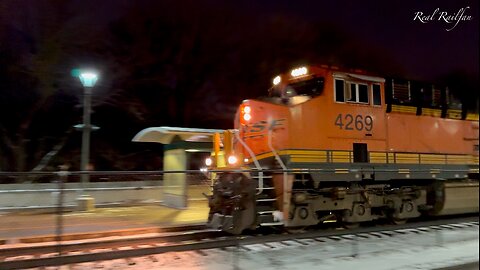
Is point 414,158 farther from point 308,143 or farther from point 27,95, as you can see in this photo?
point 27,95

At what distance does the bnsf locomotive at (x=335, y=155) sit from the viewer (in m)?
9.78

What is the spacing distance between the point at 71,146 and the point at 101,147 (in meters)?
1.09

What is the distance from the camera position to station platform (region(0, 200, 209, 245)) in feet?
23.8

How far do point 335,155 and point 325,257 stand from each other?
3.62m

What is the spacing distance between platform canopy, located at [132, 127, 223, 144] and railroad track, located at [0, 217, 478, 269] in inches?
159

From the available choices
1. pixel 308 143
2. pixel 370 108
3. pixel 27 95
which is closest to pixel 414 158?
pixel 370 108

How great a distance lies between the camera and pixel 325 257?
7289 millimetres

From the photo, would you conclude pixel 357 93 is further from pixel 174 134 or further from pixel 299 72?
pixel 174 134

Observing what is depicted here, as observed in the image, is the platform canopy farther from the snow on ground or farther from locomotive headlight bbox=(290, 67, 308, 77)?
the snow on ground

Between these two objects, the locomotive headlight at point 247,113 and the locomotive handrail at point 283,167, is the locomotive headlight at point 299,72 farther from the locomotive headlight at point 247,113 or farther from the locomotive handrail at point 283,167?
the locomotive handrail at point 283,167

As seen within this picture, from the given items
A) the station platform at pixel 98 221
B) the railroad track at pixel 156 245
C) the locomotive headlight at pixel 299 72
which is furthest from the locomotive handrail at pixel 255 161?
the locomotive headlight at pixel 299 72

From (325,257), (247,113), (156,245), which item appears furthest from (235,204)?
(325,257)

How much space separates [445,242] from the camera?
883 cm

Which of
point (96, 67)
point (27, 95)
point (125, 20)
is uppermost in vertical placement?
point (125, 20)
